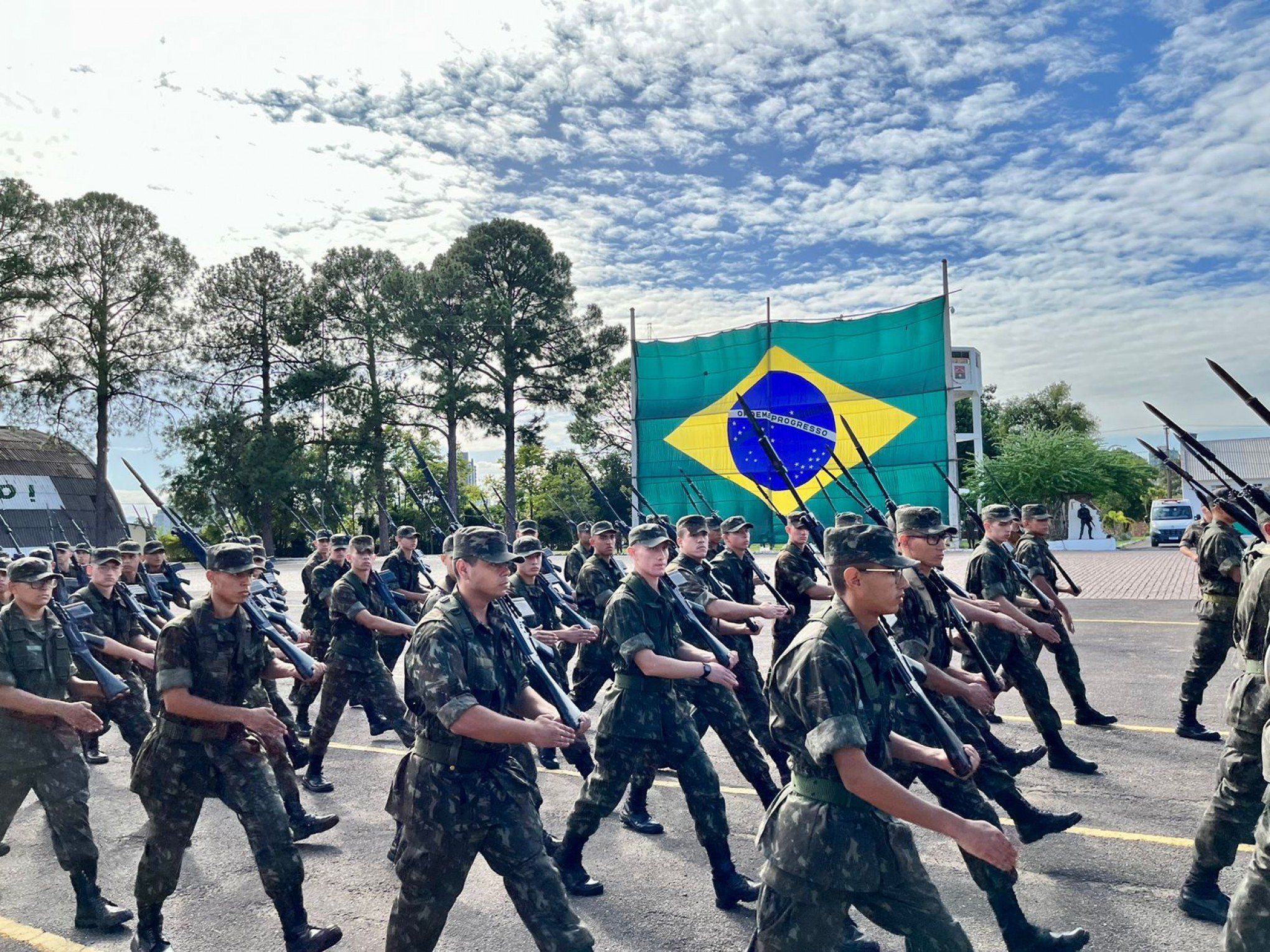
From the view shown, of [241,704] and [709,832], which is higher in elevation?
[241,704]

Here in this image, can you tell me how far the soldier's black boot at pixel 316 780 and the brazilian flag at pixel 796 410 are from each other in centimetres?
2576

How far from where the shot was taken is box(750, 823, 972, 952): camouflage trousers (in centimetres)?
292

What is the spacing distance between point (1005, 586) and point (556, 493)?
48.9m

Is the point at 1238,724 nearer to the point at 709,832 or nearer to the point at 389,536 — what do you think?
the point at 709,832

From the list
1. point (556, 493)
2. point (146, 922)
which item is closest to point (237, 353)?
point (556, 493)

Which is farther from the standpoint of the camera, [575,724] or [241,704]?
[241,704]

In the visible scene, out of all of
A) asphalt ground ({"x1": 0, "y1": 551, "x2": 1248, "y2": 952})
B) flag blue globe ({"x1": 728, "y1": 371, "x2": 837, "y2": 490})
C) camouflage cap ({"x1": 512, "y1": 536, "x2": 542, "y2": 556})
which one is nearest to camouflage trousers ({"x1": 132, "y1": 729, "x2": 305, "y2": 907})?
asphalt ground ({"x1": 0, "y1": 551, "x2": 1248, "y2": 952})

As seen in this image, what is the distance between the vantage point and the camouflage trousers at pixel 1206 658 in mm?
7711

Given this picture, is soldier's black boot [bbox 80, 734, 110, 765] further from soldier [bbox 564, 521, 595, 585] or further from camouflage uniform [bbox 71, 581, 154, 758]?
soldier [bbox 564, 521, 595, 585]

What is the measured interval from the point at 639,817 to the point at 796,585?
2.89 meters

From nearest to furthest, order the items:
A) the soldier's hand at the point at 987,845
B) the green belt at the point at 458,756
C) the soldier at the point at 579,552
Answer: the soldier's hand at the point at 987,845 → the green belt at the point at 458,756 → the soldier at the point at 579,552

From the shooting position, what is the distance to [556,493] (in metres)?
55.7

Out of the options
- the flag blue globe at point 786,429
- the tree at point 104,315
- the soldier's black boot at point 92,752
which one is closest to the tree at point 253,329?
the tree at point 104,315

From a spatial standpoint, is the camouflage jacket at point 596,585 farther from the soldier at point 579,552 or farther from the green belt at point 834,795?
the green belt at point 834,795
